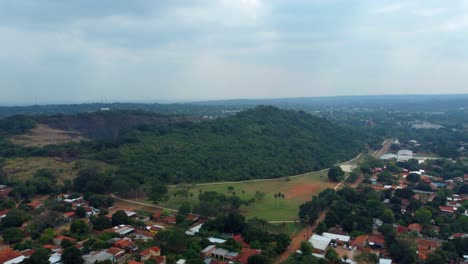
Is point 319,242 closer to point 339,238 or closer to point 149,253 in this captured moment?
point 339,238

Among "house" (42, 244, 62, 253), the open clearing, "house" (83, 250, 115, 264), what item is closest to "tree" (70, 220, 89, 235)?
"house" (42, 244, 62, 253)

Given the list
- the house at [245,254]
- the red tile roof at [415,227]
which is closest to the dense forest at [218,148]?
the house at [245,254]

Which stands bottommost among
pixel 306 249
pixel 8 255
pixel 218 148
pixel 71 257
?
pixel 306 249

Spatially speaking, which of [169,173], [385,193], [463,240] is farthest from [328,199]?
[169,173]

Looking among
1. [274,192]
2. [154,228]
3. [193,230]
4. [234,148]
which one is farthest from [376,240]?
[234,148]

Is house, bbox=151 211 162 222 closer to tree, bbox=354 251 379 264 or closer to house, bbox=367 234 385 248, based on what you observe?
tree, bbox=354 251 379 264

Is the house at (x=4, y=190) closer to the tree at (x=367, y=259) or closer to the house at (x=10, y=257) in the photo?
the house at (x=10, y=257)
